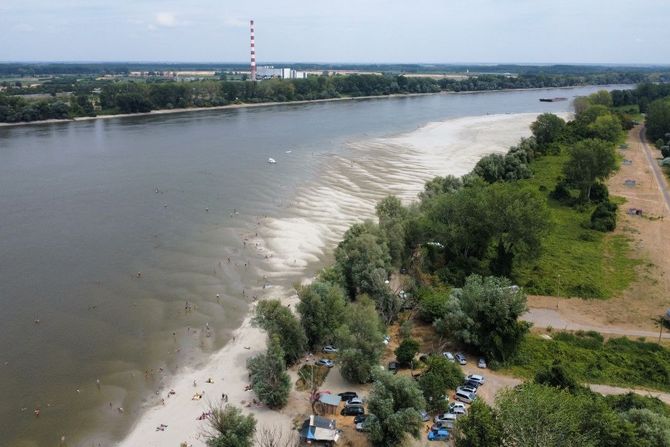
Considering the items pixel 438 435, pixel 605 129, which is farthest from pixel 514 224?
pixel 605 129

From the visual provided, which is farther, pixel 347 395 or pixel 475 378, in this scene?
pixel 475 378

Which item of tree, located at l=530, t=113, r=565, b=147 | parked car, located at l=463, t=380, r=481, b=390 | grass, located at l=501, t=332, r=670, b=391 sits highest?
tree, located at l=530, t=113, r=565, b=147

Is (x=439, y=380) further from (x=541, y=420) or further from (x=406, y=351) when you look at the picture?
(x=541, y=420)

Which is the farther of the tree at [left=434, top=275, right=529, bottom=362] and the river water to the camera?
the tree at [left=434, top=275, right=529, bottom=362]

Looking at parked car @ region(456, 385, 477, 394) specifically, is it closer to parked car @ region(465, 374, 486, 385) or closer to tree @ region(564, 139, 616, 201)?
parked car @ region(465, 374, 486, 385)

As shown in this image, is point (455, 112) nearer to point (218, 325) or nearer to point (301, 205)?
point (301, 205)

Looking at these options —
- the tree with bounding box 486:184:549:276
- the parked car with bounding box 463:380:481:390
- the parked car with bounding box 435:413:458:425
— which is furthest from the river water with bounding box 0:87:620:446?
the parked car with bounding box 463:380:481:390

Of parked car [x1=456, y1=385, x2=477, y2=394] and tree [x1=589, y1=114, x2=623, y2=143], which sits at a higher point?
tree [x1=589, y1=114, x2=623, y2=143]
